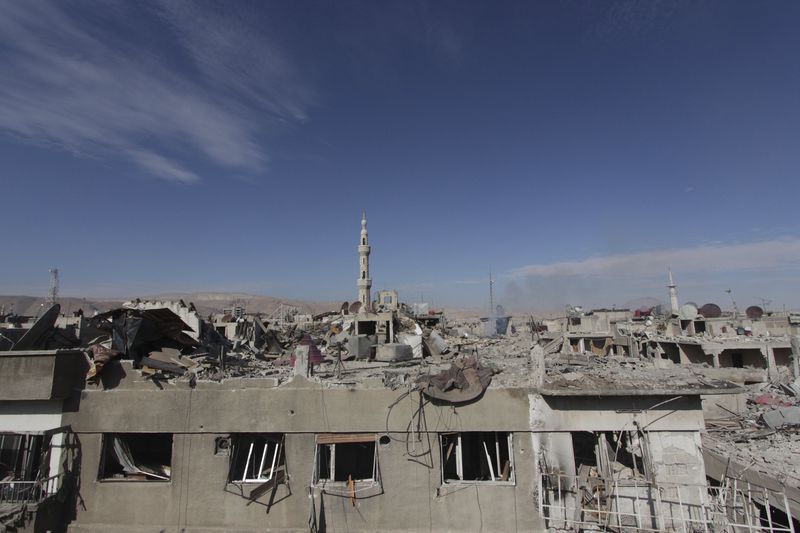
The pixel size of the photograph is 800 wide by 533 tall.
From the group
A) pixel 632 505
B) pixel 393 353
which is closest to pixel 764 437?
pixel 632 505

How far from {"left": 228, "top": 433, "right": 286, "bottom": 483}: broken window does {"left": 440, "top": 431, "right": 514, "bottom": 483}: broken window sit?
3.82m

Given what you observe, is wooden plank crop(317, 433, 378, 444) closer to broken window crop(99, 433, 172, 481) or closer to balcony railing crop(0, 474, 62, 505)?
broken window crop(99, 433, 172, 481)

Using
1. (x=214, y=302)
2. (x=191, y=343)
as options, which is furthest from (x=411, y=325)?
(x=214, y=302)

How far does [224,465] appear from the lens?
9961 millimetres

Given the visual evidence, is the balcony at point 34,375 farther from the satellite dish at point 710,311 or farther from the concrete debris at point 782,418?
the satellite dish at point 710,311

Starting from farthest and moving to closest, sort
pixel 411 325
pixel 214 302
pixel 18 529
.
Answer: pixel 214 302 → pixel 411 325 → pixel 18 529

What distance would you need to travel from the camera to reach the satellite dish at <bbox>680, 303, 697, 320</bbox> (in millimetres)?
38875

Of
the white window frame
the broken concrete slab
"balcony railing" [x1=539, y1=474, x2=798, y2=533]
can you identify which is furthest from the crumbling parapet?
the white window frame


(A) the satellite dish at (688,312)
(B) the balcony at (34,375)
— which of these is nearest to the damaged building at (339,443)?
(B) the balcony at (34,375)

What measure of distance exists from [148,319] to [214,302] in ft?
620

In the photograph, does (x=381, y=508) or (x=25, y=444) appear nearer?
(x=381, y=508)

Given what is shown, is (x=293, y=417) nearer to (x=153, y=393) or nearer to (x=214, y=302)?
(x=153, y=393)

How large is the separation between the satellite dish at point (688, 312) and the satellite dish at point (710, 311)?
3.38m

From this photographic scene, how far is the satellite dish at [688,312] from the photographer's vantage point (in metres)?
38.9
